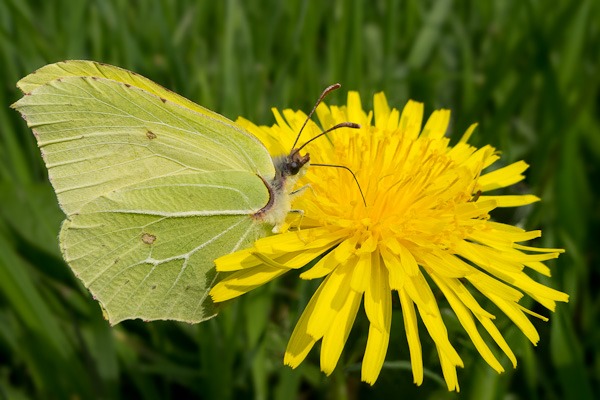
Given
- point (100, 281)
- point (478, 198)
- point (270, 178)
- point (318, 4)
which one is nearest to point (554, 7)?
point (318, 4)

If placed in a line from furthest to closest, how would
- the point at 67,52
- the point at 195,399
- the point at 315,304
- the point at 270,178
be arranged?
the point at 67,52
the point at 195,399
the point at 270,178
the point at 315,304

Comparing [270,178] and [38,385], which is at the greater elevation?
[270,178]

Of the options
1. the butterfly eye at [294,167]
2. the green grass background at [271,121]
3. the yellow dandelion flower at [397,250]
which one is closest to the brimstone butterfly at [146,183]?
the butterfly eye at [294,167]

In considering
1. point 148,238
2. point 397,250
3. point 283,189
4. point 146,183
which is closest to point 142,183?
point 146,183

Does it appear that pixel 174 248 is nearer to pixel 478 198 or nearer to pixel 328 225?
pixel 328 225

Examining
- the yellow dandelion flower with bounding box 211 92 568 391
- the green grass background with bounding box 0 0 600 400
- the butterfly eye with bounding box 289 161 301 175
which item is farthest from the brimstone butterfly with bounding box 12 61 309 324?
the green grass background with bounding box 0 0 600 400

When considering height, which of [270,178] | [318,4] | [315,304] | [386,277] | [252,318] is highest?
[318,4]

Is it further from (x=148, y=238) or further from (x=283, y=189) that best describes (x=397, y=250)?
(x=148, y=238)

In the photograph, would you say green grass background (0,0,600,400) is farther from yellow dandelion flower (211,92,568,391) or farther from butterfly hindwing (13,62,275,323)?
butterfly hindwing (13,62,275,323)

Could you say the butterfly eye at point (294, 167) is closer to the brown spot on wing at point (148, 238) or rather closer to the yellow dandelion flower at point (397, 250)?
the yellow dandelion flower at point (397, 250)

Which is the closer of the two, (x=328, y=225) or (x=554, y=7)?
(x=328, y=225)
